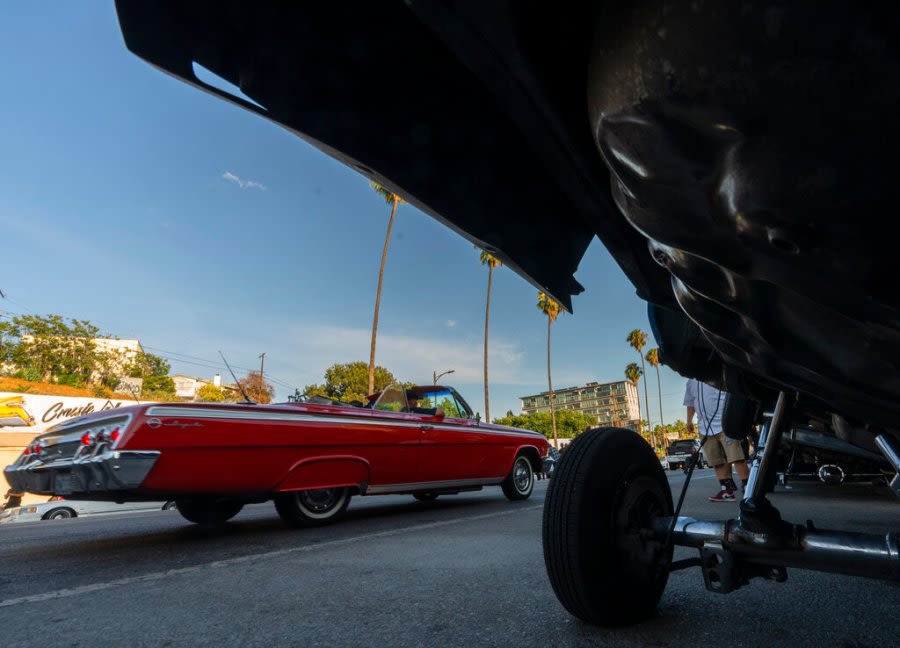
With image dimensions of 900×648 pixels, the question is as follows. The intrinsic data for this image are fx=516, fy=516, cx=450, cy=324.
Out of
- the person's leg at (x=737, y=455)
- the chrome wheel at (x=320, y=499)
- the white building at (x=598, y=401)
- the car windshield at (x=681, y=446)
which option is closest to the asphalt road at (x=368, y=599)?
the chrome wheel at (x=320, y=499)

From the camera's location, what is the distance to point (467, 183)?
133cm

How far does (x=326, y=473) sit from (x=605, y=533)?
309 cm

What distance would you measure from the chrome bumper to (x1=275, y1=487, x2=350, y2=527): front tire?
1.16 m

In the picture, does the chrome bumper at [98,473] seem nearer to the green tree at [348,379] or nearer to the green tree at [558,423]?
the green tree at [348,379]

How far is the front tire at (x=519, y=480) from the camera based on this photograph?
21.0 ft

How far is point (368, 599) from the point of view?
219 centimetres

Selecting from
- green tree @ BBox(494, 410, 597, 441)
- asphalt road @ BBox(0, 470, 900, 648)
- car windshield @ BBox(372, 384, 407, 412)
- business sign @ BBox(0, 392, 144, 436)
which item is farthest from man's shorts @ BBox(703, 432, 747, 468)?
green tree @ BBox(494, 410, 597, 441)

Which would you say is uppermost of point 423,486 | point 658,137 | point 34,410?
point 34,410

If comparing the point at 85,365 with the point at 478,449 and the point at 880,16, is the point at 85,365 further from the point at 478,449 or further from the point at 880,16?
the point at 880,16

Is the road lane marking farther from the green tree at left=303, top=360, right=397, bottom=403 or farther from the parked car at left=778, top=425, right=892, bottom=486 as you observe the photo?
the green tree at left=303, top=360, right=397, bottom=403

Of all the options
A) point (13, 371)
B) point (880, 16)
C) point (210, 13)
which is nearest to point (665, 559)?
point (880, 16)

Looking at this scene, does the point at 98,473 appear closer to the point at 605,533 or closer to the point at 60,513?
the point at 605,533

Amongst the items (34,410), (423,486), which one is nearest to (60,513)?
(423,486)

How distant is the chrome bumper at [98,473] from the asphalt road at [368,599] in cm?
44
